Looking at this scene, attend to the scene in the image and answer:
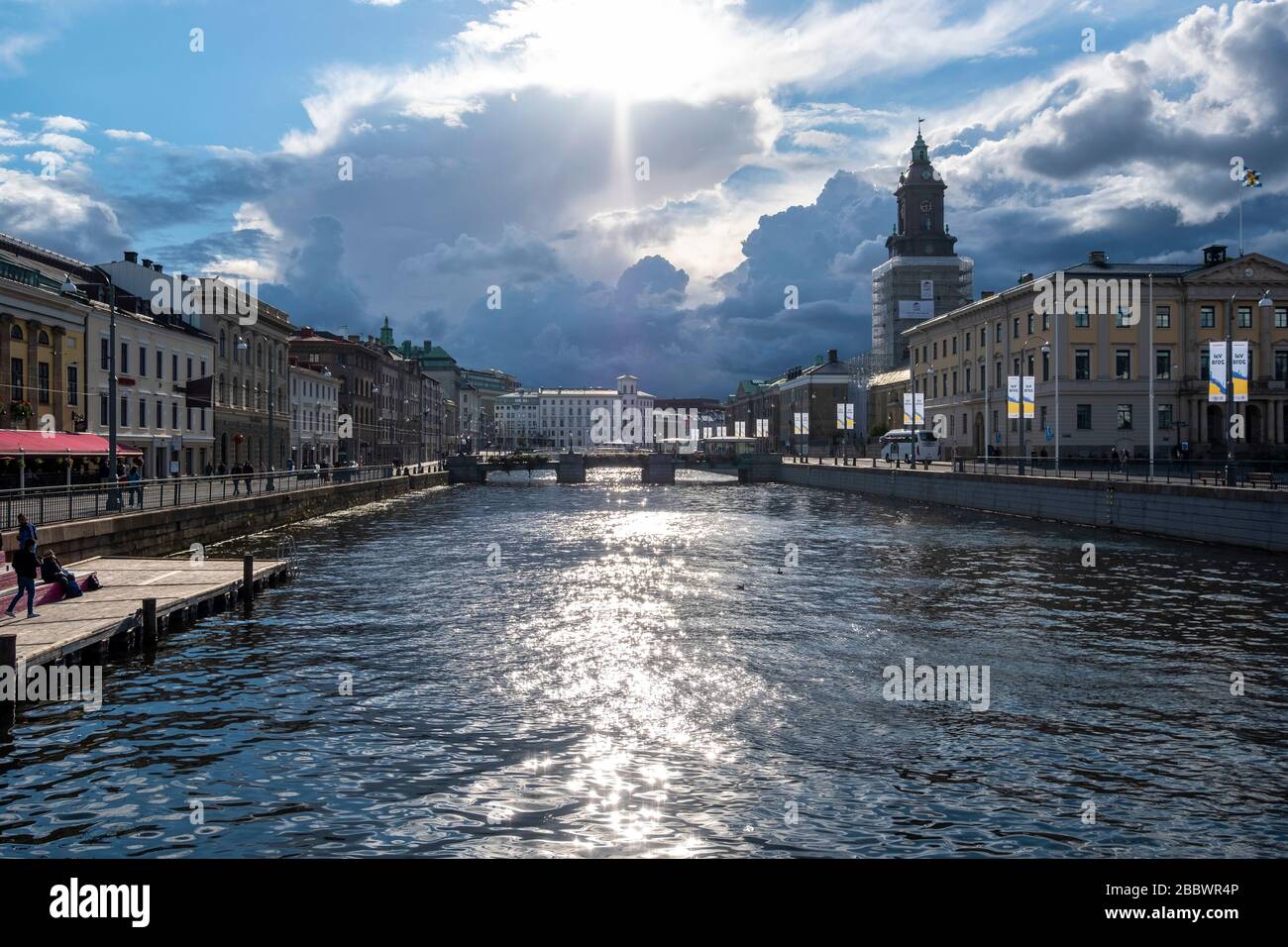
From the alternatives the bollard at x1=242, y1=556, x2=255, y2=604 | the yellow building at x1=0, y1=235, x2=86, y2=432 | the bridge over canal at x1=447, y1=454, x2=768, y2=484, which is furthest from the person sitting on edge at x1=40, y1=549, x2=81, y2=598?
the bridge over canal at x1=447, y1=454, x2=768, y2=484

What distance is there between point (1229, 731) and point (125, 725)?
17121mm

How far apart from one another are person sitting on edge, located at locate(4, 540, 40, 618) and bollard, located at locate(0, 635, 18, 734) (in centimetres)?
516

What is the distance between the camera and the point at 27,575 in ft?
66.9

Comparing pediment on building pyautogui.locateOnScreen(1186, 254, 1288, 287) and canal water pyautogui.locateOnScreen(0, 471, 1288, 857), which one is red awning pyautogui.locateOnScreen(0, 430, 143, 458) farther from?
pediment on building pyautogui.locateOnScreen(1186, 254, 1288, 287)

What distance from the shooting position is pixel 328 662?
790 inches

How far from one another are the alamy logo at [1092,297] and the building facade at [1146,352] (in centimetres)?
10

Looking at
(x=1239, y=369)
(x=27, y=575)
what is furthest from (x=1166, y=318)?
(x=27, y=575)

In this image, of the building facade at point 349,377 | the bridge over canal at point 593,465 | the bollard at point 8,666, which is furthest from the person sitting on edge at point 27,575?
the bridge over canal at point 593,465

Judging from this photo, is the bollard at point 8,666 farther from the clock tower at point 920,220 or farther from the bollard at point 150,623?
the clock tower at point 920,220
